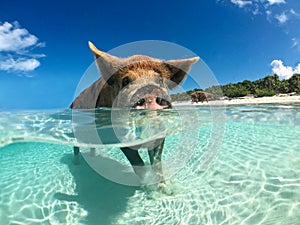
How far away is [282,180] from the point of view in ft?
16.0

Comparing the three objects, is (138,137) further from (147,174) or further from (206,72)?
(206,72)

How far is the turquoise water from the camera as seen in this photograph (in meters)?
4.01

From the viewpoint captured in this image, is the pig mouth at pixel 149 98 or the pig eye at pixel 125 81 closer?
the pig mouth at pixel 149 98

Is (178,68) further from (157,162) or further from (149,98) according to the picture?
(157,162)

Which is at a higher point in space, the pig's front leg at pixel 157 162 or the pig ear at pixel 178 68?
the pig ear at pixel 178 68

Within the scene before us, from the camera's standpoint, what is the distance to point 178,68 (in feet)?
14.6

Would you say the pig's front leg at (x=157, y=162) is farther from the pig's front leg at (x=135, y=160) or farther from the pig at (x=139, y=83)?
the pig's front leg at (x=135, y=160)

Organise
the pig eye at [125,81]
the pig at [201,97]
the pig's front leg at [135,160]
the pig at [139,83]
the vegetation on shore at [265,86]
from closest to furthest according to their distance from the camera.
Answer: the pig at [139,83] < the pig eye at [125,81] < the pig's front leg at [135,160] < the pig at [201,97] < the vegetation on shore at [265,86]

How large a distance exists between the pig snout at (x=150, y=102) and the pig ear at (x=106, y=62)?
85cm

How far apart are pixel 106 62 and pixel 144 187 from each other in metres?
2.58

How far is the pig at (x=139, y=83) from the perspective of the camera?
12.1 ft

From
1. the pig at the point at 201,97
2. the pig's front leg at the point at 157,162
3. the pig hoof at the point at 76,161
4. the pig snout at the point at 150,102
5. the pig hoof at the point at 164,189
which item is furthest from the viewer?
the pig at the point at 201,97

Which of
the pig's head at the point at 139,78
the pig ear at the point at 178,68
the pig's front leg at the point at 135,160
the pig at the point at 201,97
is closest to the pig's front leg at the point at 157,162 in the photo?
the pig's front leg at the point at 135,160

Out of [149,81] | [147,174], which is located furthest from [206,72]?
[147,174]
